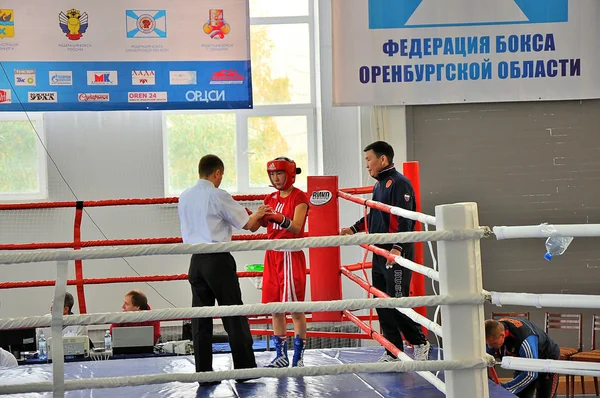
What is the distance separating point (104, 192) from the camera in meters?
7.00

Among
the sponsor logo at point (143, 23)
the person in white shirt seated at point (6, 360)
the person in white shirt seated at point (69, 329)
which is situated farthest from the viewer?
the sponsor logo at point (143, 23)

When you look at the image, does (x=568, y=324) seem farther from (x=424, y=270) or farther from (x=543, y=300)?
(x=543, y=300)

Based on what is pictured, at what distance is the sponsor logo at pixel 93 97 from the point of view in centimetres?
685

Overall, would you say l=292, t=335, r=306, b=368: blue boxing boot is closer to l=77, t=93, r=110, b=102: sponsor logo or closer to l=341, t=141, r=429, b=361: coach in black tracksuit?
l=341, t=141, r=429, b=361: coach in black tracksuit

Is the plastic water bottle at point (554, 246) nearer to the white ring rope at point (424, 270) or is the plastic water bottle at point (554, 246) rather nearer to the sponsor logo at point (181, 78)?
the white ring rope at point (424, 270)

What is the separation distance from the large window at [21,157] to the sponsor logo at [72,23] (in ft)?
2.47

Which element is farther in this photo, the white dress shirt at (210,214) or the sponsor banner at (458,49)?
the sponsor banner at (458,49)

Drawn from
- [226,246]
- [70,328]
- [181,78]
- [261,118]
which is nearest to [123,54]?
[181,78]

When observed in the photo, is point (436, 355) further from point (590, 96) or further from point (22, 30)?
point (22, 30)

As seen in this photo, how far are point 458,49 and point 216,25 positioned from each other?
2054 millimetres

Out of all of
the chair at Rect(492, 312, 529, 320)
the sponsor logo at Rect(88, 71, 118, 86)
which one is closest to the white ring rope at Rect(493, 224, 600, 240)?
the chair at Rect(492, 312, 529, 320)

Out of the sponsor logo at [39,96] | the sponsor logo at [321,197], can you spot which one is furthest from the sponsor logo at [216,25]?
the sponsor logo at [321,197]

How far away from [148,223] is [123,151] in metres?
0.65

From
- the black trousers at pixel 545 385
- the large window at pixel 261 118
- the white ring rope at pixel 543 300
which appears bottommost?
the black trousers at pixel 545 385
